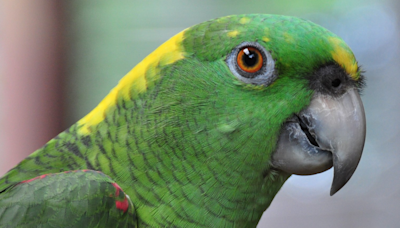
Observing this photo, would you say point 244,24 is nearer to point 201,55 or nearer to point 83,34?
point 201,55

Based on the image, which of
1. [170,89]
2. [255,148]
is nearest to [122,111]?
[170,89]

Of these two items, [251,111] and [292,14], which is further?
[292,14]

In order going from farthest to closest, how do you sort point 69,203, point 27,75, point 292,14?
1. point 292,14
2. point 27,75
3. point 69,203

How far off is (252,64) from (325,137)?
0.28 metres

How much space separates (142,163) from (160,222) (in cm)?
17

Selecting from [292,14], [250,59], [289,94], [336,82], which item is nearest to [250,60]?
[250,59]

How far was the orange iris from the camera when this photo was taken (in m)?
1.02

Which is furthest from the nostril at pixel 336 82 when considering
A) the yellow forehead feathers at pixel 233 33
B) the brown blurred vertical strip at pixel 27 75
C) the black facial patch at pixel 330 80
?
the brown blurred vertical strip at pixel 27 75

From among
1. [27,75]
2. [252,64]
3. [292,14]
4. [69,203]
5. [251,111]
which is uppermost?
[292,14]

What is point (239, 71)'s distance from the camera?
3.38 ft

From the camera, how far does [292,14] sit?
11.7 feet

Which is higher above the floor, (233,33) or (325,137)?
(233,33)

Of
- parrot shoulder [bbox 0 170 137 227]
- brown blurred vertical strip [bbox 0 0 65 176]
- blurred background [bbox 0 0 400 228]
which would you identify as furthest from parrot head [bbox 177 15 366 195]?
blurred background [bbox 0 0 400 228]

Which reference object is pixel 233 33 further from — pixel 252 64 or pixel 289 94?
pixel 289 94
